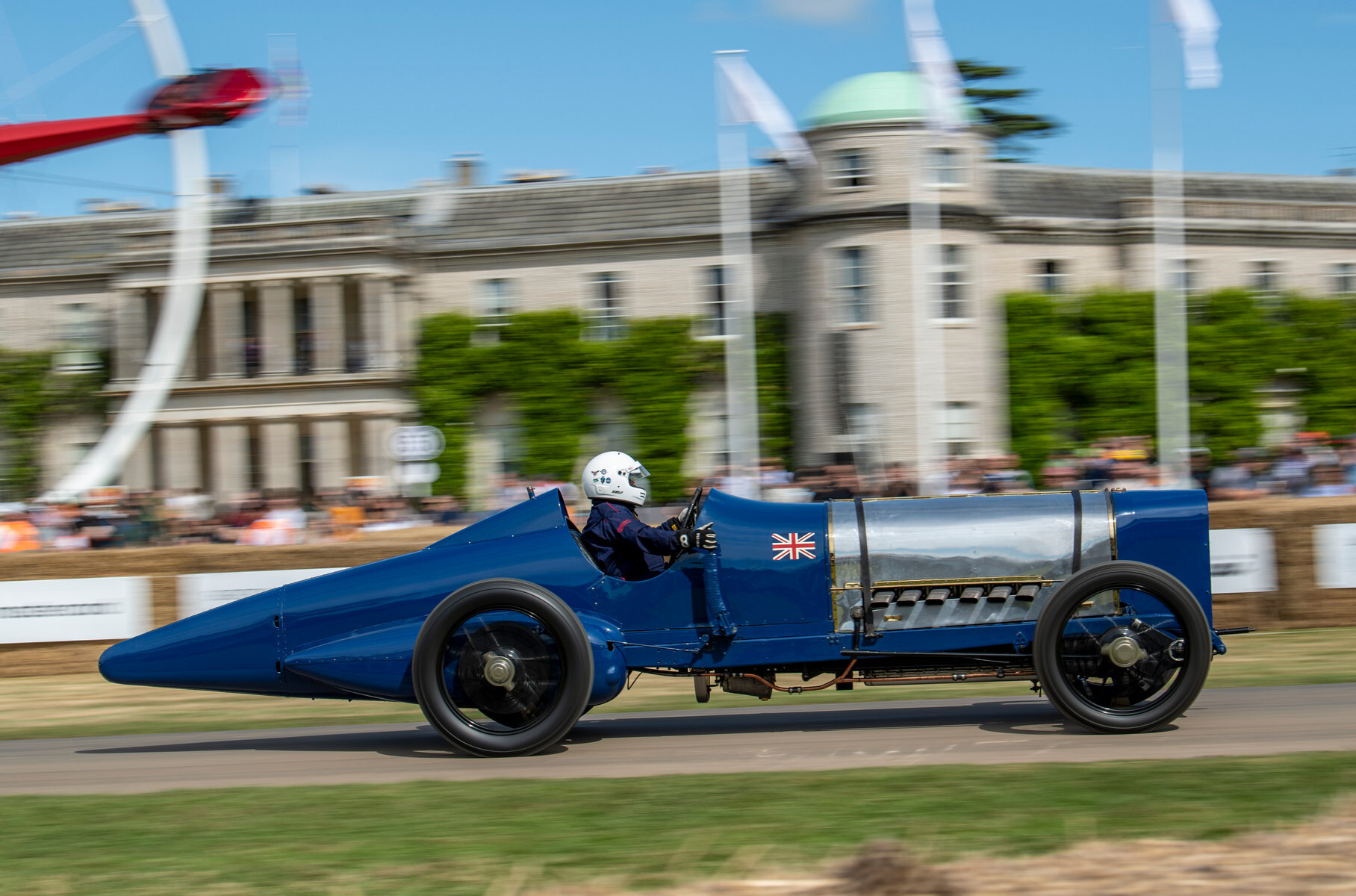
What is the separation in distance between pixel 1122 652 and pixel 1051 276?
26.2 metres

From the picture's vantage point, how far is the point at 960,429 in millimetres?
30250

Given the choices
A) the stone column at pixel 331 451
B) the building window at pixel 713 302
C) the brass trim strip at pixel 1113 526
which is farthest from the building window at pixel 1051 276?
the brass trim strip at pixel 1113 526

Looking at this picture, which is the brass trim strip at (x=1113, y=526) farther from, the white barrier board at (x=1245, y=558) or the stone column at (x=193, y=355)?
the stone column at (x=193, y=355)

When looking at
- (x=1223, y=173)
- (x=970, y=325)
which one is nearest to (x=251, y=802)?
(x=970, y=325)

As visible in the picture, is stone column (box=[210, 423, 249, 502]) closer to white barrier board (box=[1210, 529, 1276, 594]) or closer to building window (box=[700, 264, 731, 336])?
building window (box=[700, 264, 731, 336])

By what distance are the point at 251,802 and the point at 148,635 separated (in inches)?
66.1

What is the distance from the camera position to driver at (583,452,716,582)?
23.1 feet

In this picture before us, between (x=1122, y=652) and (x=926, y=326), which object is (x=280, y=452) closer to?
(x=926, y=326)

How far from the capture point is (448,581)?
286 inches

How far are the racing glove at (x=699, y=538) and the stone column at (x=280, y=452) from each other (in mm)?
28857

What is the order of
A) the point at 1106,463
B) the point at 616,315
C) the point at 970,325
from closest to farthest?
the point at 1106,463
the point at 970,325
the point at 616,315

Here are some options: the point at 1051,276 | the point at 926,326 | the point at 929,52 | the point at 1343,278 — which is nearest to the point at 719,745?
the point at 929,52

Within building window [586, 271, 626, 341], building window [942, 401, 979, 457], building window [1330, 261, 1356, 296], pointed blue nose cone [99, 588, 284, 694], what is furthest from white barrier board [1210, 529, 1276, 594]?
building window [1330, 261, 1356, 296]

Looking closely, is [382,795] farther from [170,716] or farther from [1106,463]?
[1106,463]
